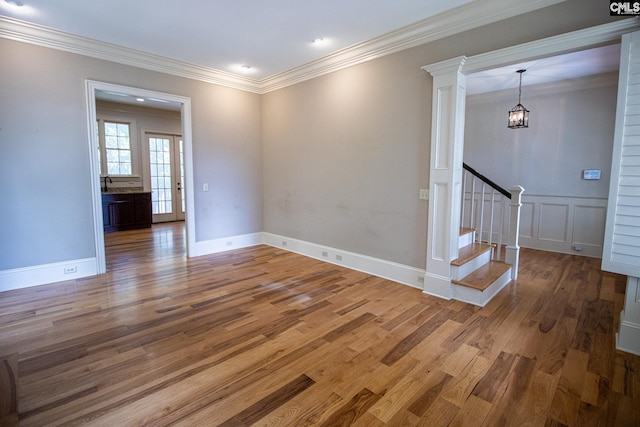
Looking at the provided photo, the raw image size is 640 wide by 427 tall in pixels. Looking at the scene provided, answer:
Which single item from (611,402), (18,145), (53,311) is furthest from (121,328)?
(611,402)

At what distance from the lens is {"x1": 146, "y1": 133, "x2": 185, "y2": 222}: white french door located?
333 inches

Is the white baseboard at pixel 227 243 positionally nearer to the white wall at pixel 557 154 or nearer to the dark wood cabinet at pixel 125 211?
the dark wood cabinet at pixel 125 211

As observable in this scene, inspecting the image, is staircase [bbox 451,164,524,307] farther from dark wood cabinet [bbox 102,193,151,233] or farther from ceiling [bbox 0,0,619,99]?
dark wood cabinet [bbox 102,193,151,233]

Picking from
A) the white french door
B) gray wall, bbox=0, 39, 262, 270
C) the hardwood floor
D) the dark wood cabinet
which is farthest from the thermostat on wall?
the dark wood cabinet

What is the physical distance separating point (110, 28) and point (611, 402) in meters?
5.70

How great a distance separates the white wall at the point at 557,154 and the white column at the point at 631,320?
3.54 m

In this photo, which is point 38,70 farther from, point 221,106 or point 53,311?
point 53,311

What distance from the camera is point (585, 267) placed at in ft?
15.2

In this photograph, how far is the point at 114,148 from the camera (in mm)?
7738

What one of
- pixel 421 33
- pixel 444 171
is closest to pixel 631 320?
pixel 444 171

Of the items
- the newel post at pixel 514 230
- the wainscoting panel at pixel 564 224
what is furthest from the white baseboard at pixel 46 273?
the wainscoting panel at pixel 564 224

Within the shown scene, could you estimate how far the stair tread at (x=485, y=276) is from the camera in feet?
10.9

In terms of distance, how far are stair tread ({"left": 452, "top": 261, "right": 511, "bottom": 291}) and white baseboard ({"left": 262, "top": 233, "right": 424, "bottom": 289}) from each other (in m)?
0.52

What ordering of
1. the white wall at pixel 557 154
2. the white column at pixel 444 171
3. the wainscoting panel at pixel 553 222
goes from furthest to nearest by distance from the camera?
the wainscoting panel at pixel 553 222 → the white wall at pixel 557 154 → the white column at pixel 444 171
